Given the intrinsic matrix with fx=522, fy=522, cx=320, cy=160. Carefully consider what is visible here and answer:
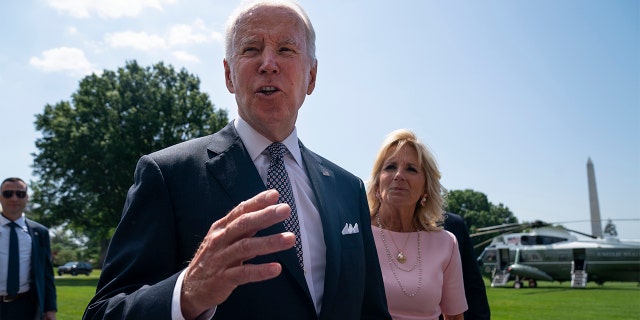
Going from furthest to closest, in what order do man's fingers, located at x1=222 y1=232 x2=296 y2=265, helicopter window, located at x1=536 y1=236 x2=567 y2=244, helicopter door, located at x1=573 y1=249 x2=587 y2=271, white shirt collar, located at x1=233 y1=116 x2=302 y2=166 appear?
helicopter window, located at x1=536 y1=236 x2=567 y2=244 < helicopter door, located at x1=573 y1=249 x2=587 y2=271 < white shirt collar, located at x1=233 y1=116 x2=302 y2=166 < man's fingers, located at x1=222 y1=232 x2=296 y2=265

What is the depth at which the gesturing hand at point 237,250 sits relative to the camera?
53.5 inches

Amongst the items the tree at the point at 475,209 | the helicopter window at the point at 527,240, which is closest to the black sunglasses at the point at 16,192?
the helicopter window at the point at 527,240

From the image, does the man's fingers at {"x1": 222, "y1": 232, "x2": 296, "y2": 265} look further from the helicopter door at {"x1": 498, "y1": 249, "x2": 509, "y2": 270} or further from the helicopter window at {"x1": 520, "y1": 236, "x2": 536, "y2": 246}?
the helicopter door at {"x1": 498, "y1": 249, "x2": 509, "y2": 270}

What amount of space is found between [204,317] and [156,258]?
0.33m

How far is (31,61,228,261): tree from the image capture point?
37.4 meters

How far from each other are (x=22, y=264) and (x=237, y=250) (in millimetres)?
7272

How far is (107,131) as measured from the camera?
3766cm

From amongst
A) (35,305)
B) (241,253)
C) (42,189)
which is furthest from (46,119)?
(241,253)

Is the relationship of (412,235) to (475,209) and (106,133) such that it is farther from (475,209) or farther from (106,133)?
(475,209)

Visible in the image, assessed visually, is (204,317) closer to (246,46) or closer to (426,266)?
(246,46)

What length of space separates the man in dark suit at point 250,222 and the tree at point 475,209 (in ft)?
320

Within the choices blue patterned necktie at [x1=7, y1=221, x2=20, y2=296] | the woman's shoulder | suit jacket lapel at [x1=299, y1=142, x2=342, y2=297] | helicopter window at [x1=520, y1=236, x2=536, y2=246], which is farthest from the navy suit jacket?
helicopter window at [x1=520, y1=236, x2=536, y2=246]

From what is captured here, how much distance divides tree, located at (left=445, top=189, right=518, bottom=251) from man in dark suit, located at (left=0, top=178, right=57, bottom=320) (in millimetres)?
93459

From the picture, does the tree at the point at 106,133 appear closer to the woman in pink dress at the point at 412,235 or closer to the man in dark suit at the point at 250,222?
the woman in pink dress at the point at 412,235
